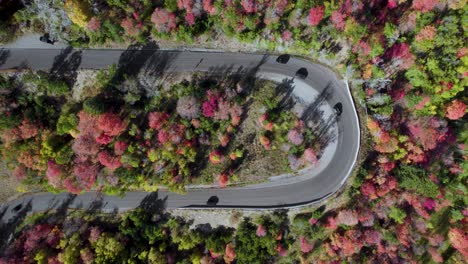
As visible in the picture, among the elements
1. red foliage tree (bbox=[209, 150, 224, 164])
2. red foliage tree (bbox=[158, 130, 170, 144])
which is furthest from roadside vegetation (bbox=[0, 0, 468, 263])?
red foliage tree (bbox=[209, 150, 224, 164])

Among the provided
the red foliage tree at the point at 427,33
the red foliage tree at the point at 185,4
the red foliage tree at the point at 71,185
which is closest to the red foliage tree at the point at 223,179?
the red foliage tree at the point at 71,185

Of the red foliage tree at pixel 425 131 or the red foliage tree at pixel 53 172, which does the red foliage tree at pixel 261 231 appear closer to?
the red foliage tree at pixel 425 131

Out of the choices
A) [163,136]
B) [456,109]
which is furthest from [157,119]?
[456,109]

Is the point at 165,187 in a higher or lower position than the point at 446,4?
lower

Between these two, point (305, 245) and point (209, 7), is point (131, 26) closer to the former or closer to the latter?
point (209, 7)

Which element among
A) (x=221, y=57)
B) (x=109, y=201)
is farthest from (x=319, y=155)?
(x=109, y=201)

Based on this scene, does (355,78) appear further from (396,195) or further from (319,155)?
(396,195)

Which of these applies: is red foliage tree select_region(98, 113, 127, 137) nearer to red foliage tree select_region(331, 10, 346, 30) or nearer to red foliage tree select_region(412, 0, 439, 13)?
red foliage tree select_region(331, 10, 346, 30)
